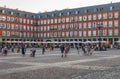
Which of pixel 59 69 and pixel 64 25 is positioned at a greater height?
pixel 64 25

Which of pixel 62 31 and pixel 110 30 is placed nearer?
pixel 110 30

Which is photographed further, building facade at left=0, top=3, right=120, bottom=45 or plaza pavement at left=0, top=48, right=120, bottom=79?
building facade at left=0, top=3, right=120, bottom=45

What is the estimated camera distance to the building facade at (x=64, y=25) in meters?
75.2

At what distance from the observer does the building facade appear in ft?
247

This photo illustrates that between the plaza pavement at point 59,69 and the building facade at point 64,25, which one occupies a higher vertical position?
the building facade at point 64,25

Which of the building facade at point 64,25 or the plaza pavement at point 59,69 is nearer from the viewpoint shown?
the plaza pavement at point 59,69

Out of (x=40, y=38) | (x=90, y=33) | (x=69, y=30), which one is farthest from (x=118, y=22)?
(x=40, y=38)

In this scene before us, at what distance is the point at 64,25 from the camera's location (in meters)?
86.6

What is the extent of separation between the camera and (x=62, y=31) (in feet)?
285

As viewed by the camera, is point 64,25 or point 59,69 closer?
point 59,69

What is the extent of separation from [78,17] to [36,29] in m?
20.5

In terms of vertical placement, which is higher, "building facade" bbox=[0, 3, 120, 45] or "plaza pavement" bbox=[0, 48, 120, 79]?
"building facade" bbox=[0, 3, 120, 45]

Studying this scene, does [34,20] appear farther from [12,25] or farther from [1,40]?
[1,40]

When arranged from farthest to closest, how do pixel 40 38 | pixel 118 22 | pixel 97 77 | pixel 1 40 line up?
pixel 40 38
pixel 1 40
pixel 118 22
pixel 97 77
